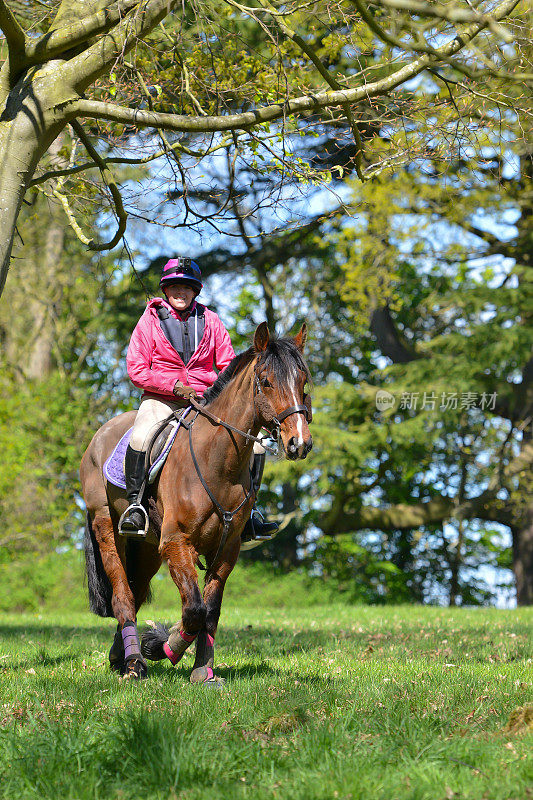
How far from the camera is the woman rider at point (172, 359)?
6.61m

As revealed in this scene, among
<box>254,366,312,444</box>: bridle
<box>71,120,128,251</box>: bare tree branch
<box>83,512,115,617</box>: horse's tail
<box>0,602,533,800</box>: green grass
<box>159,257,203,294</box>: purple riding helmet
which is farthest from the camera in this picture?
<box>83,512,115,617</box>: horse's tail

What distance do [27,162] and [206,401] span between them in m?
2.26

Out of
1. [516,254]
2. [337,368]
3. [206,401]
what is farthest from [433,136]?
[337,368]

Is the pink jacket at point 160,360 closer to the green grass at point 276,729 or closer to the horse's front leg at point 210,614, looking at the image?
the horse's front leg at point 210,614

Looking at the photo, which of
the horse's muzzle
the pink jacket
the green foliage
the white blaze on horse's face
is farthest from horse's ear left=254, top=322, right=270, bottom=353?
the green foliage

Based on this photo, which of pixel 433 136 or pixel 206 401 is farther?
pixel 433 136

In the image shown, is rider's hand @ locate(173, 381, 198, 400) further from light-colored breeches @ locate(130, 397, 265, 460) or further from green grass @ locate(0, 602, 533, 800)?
green grass @ locate(0, 602, 533, 800)

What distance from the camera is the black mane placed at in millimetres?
5738

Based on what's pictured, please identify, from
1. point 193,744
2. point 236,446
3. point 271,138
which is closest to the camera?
point 193,744

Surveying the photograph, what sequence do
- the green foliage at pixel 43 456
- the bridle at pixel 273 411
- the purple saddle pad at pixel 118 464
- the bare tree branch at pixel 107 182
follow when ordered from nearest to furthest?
the bridle at pixel 273 411 < the purple saddle pad at pixel 118 464 < the bare tree branch at pixel 107 182 < the green foliage at pixel 43 456

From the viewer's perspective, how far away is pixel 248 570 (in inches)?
913

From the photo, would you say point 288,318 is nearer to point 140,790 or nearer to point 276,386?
point 276,386

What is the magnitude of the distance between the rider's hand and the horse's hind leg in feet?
4.73

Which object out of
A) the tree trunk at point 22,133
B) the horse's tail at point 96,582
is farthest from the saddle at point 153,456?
the tree trunk at point 22,133
